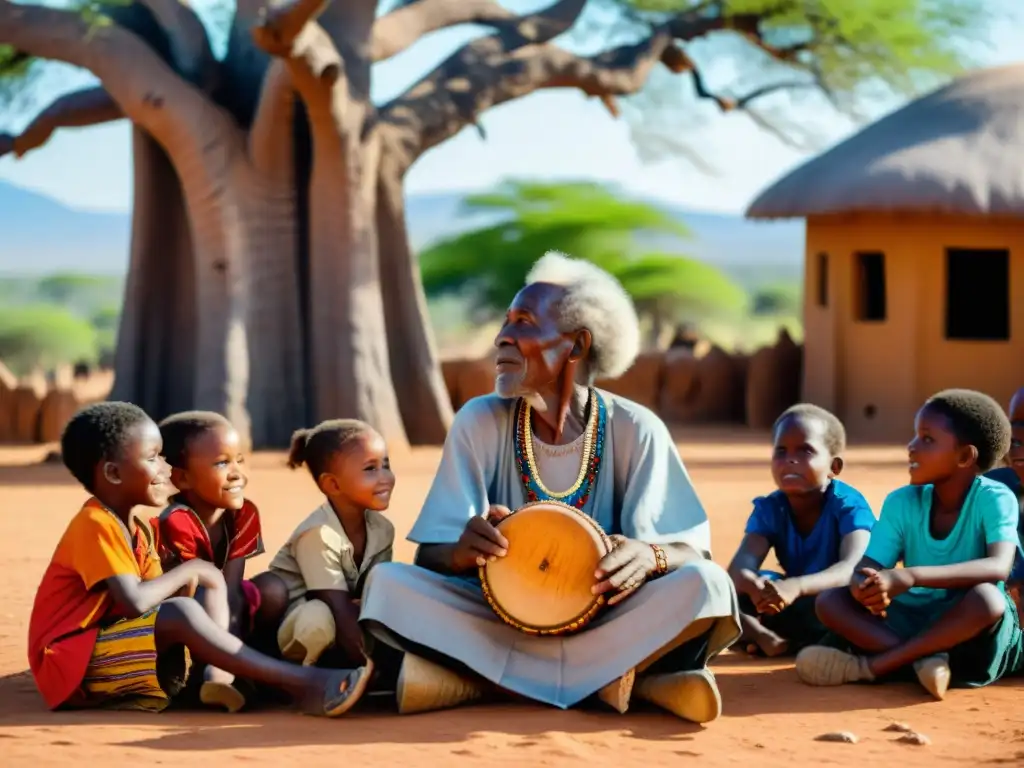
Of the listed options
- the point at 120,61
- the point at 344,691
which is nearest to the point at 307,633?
the point at 344,691

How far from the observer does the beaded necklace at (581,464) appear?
504 cm

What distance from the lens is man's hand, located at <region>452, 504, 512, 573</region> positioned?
4.73 metres

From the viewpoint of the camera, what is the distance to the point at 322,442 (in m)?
5.38

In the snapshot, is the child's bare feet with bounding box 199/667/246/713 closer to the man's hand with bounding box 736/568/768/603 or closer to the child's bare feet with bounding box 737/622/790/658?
the man's hand with bounding box 736/568/768/603

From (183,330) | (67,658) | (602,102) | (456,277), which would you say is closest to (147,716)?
(67,658)

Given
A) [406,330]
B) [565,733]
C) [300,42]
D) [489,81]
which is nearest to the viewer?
[565,733]

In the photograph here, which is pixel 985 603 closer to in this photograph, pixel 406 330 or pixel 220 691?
pixel 220 691

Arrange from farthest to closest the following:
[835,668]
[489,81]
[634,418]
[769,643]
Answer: [489,81], [769,643], [835,668], [634,418]

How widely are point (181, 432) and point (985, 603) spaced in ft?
8.52

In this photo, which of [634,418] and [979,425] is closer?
[634,418]

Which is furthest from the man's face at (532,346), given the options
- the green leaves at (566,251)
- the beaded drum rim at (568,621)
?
the green leaves at (566,251)

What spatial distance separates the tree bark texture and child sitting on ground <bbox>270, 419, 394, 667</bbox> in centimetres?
788

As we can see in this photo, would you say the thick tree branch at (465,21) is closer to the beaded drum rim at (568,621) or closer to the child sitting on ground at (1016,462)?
the child sitting on ground at (1016,462)

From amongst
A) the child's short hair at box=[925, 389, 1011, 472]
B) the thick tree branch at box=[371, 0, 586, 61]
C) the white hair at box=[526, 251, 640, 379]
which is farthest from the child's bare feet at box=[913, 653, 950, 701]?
the thick tree branch at box=[371, 0, 586, 61]
